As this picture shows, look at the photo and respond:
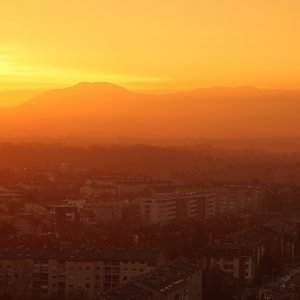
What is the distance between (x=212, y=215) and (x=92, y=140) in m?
37.8

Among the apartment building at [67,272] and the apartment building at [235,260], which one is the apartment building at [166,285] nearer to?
the apartment building at [67,272]

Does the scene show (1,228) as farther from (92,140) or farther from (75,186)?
(92,140)

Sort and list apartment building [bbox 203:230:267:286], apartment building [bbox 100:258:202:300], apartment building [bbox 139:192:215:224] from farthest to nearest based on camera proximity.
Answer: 1. apartment building [bbox 139:192:215:224]
2. apartment building [bbox 203:230:267:286]
3. apartment building [bbox 100:258:202:300]

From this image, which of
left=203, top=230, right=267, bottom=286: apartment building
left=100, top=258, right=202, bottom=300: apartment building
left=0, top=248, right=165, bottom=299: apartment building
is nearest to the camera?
left=100, top=258, right=202, bottom=300: apartment building

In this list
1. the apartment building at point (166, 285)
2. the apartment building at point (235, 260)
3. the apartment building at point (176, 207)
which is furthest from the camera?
the apartment building at point (176, 207)

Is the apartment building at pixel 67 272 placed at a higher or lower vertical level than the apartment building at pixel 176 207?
higher

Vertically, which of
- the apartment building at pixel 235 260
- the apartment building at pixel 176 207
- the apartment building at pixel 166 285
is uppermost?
the apartment building at pixel 166 285

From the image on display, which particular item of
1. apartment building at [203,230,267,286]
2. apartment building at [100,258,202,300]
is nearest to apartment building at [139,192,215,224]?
apartment building at [203,230,267,286]

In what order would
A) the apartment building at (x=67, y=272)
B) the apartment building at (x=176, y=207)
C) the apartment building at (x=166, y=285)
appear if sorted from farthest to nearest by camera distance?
1. the apartment building at (x=176, y=207)
2. the apartment building at (x=67, y=272)
3. the apartment building at (x=166, y=285)

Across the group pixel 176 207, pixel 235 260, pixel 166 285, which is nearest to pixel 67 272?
pixel 166 285

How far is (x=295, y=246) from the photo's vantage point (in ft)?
49.0

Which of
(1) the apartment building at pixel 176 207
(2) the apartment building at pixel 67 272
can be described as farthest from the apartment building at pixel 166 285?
(1) the apartment building at pixel 176 207

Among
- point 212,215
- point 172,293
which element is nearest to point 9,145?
point 212,215

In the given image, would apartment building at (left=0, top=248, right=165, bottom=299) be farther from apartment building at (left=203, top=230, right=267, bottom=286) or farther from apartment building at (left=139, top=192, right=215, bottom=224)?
apartment building at (left=139, top=192, right=215, bottom=224)
